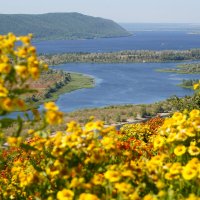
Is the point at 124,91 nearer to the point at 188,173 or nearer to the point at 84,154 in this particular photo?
the point at 84,154

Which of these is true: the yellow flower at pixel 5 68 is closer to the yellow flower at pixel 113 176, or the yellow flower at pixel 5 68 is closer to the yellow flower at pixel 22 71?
the yellow flower at pixel 22 71

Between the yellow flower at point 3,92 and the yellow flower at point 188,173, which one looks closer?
the yellow flower at point 3,92

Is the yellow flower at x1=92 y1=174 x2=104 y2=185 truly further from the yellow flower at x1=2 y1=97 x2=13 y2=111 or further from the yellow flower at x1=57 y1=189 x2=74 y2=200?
the yellow flower at x1=2 y1=97 x2=13 y2=111

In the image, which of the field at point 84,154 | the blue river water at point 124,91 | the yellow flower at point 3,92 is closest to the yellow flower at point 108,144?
the field at point 84,154

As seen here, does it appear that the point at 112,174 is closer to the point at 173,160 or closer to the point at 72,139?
the point at 72,139

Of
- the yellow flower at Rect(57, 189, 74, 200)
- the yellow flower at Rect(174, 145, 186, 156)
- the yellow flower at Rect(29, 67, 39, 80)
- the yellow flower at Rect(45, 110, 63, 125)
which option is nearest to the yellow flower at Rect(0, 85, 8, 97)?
the yellow flower at Rect(29, 67, 39, 80)

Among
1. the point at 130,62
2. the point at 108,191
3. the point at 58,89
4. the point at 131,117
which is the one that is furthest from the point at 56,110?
the point at 130,62

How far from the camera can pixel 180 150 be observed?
4.75 metres

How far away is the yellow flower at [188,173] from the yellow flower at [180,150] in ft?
1.62

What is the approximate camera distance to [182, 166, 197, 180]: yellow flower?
4.09 m

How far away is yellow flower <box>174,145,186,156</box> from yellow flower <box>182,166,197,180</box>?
19.4 inches

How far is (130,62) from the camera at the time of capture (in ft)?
565

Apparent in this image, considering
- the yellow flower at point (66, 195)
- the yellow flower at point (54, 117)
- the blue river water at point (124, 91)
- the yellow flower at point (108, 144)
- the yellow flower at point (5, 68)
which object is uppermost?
the yellow flower at point (5, 68)

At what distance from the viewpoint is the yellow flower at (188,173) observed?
4.09 meters
